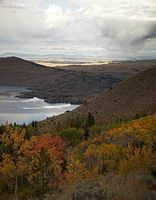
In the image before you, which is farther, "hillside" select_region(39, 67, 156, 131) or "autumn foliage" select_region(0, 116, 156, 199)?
"hillside" select_region(39, 67, 156, 131)

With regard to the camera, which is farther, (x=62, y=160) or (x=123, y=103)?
(x=123, y=103)

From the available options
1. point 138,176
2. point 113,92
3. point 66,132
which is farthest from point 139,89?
point 138,176

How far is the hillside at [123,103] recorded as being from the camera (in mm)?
136250

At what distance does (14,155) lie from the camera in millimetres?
39000

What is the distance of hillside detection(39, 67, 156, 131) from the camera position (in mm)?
136250

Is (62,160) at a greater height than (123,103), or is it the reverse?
(123,103)

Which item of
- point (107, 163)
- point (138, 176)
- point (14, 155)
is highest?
point (138, 176)

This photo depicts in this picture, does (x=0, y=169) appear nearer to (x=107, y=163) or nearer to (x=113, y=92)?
(x=107, y=163)

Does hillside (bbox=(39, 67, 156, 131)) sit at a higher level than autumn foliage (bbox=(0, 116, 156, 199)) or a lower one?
higher

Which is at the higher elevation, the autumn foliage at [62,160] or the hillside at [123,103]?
the hillside at [123,103]

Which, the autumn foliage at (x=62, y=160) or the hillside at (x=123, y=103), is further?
the hillside at (x=123, y=103)

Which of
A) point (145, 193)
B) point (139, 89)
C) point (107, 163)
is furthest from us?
point (139, 89)

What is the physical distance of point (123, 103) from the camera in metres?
149

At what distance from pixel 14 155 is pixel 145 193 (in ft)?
95.5
